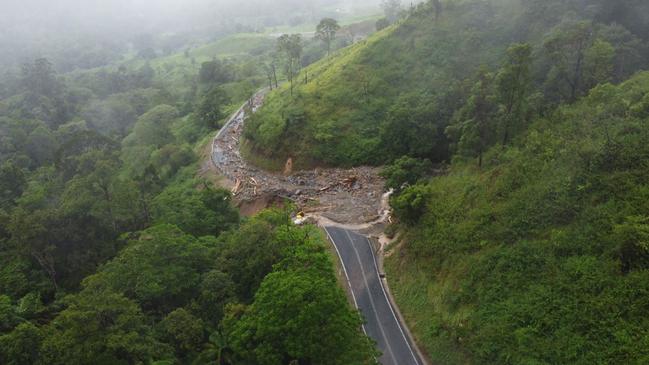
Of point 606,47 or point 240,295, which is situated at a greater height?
point 606,47

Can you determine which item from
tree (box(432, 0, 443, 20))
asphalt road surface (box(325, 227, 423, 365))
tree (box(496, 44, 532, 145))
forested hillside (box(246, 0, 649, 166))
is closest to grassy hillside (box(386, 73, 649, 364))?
asphalt road surface (box(325, 227, 423, 365))

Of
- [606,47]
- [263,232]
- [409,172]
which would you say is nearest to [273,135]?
[409,172]

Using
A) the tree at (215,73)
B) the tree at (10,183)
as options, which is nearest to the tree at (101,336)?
the tree at (10,183)

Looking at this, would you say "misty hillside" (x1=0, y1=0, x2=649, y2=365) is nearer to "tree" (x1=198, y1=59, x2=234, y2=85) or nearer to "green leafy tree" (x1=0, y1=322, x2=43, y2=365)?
"green leafy tree" (x1=0, y1=322, x2=43, y2=365)

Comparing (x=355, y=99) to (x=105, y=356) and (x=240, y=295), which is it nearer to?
(x=240, y=295)

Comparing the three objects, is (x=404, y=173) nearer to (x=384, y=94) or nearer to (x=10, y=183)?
(x=384, y=94)
